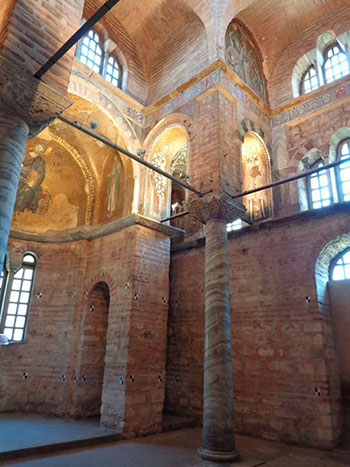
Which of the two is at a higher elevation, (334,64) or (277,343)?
(334,64)

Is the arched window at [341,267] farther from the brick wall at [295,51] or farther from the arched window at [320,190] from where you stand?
the brick wall at [295,51]

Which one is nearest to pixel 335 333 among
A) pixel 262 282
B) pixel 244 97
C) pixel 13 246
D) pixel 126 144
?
pixel 262 282

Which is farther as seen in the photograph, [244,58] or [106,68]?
[244,58]

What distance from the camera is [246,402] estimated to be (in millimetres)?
8750

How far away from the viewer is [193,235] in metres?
12.2

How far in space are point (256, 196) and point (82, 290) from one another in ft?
20.1

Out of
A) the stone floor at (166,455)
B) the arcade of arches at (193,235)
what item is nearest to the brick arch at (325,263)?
the arcade of arches at (193,235)

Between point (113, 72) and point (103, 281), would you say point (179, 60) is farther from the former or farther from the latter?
point (103, 281)

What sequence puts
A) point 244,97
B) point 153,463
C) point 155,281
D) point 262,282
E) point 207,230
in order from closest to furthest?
point 153,463 → point 207,230 → point 262,282 → point 155,281 → point 244,97

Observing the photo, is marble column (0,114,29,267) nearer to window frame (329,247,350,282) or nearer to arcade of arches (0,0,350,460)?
arcade of arches (0,0,350,460)

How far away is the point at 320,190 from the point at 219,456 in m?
7.88

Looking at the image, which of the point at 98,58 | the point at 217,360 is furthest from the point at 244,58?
the point at 217,360

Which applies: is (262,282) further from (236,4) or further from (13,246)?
(236,4)

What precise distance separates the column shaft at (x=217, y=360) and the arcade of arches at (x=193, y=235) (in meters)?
0.03
